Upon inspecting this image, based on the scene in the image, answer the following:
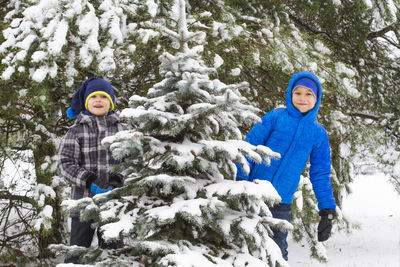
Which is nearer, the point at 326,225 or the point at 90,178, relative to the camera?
the point at 90,178

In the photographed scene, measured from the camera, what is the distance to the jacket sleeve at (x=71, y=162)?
2.70 meters

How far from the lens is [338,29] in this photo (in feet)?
19.9

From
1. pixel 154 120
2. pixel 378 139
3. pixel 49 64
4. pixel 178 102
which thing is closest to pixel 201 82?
pixel 178 102

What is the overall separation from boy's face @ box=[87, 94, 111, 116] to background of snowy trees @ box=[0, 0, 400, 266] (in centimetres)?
39

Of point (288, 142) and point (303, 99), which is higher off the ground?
point (303, 99)

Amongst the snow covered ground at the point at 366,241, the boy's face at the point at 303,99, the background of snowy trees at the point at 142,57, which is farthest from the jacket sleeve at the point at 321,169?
the snow covered ground at the point at 366,241

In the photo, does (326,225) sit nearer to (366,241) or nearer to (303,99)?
(303,99)

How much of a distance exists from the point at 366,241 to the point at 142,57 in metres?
8.12

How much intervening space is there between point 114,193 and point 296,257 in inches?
263

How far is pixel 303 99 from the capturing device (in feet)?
9.34

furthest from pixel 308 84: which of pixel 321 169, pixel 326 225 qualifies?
pixel 326 225

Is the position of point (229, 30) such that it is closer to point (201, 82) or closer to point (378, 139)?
point (201, 82)

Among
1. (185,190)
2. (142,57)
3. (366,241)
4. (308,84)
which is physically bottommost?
(366,241)

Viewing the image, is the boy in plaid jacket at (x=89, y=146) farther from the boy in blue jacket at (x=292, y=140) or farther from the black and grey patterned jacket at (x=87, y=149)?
the boy in blue jacket at (x=292, y=140)
